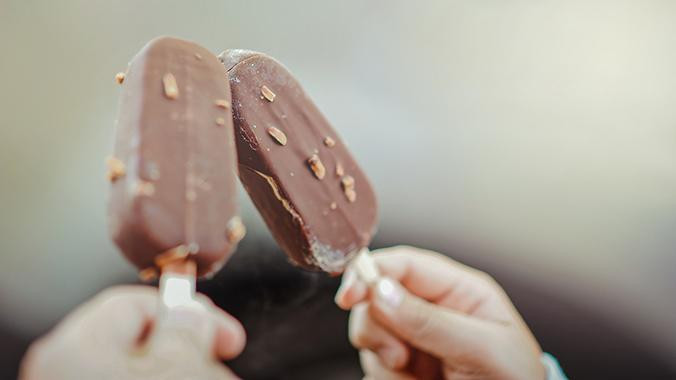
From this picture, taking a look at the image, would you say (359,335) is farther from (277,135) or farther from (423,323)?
(277,135)

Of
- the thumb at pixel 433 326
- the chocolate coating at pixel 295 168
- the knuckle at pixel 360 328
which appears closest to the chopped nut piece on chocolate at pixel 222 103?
the chocolate coating at pixel 295 168

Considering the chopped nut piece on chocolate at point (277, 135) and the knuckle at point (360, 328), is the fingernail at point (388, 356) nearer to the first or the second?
the knuckle at point (360, 328)

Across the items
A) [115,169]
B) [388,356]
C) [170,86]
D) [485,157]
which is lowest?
[388,356]

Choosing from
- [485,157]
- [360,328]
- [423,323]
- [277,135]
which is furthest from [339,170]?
[485,157]

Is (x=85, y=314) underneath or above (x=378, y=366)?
above

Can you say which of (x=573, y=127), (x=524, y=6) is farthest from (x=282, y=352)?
(x=524, y=6)

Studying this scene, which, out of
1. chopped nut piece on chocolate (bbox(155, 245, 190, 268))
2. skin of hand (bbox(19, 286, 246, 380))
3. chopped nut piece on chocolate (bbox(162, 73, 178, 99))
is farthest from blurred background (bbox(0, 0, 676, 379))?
chopped nut piece on chocolate (bbox(155, 245, 190, 268))

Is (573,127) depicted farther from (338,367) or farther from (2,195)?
(2,195)
